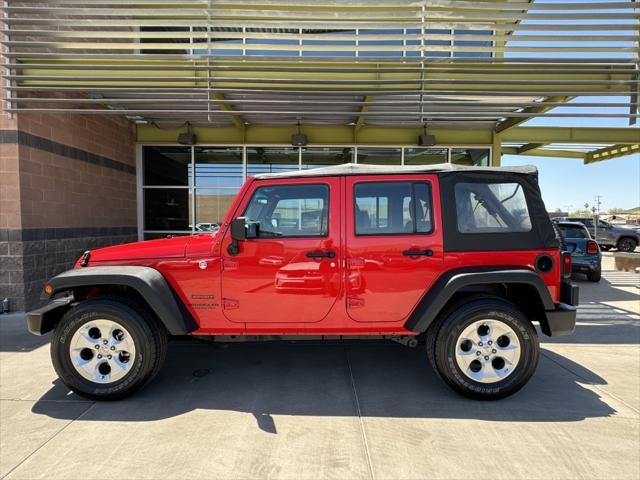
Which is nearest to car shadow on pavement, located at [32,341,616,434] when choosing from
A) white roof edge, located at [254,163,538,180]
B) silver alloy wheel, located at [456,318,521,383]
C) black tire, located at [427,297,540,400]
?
black tire, located at [427,297,540,400]

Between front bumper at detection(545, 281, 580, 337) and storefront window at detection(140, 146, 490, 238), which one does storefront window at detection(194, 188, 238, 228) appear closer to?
A: storefront window at detection(140, 146, 490, 238)

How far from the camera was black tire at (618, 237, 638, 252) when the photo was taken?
17156 millimetres

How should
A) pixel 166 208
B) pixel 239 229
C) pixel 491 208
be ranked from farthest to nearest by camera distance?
pixel 166 208 → pixel 491 208 → pixel 239 229

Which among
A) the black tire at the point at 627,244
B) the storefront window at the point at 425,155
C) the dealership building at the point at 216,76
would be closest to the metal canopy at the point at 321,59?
the dealership building at the point at 216,76

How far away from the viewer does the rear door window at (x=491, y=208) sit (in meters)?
3.20

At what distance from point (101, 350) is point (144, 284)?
0.73 meters

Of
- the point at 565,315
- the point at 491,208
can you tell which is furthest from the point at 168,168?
the point at 565,315

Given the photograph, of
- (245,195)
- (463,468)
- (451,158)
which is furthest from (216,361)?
(451,158)

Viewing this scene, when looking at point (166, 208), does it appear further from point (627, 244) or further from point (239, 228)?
point (627, 244)

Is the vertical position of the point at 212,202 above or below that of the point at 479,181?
above

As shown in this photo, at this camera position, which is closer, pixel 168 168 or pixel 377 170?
pixel 377 170

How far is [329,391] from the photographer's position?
3.34m

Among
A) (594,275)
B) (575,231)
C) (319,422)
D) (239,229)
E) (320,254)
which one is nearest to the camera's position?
(319,422)

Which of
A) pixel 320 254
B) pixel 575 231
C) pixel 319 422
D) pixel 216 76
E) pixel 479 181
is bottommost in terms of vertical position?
pixel 319 422
